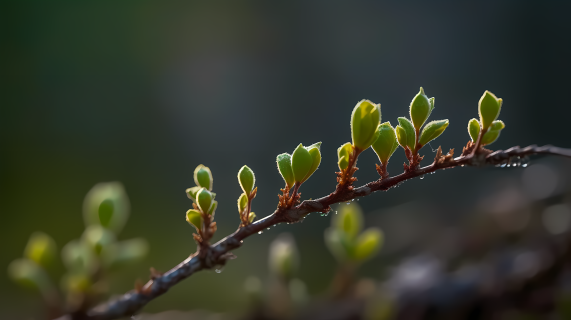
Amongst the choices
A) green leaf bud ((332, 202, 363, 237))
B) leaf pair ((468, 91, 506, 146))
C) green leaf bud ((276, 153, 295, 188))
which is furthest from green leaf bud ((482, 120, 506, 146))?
green leaf bud ((332, 202, 363, 237))

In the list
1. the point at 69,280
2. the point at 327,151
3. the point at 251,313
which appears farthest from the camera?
the point at 327,151

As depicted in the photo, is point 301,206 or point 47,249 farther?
point 47,249

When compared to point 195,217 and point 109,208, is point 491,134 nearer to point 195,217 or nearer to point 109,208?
point 195,217

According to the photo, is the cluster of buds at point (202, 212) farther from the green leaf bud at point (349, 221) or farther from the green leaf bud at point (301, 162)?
the green leaf bud at point (349, 221)

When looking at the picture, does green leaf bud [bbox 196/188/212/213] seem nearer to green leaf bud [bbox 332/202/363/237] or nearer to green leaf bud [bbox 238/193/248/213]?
green leaf bud [bbox 238/193/248/213]

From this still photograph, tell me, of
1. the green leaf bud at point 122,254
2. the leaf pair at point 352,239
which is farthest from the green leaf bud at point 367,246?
the green leaf bud at point 122,254

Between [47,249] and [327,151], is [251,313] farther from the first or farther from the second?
[327,151]

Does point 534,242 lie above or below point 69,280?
below

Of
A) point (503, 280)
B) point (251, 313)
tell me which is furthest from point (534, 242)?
point (251, 313)
